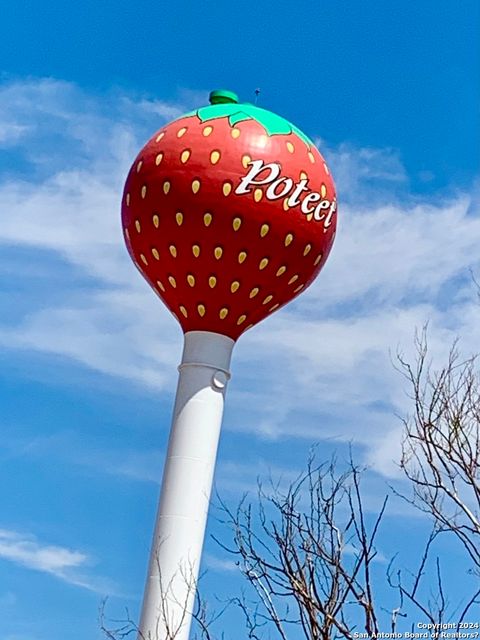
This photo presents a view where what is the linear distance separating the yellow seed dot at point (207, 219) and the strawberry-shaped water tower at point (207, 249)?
0.04ft

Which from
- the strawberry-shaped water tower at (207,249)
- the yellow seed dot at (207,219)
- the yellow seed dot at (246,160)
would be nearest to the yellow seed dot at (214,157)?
the strawberry-shaped water tower at (207,249)

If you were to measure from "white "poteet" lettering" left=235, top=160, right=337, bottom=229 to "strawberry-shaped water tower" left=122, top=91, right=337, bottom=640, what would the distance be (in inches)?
0.6

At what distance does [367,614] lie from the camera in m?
6.28

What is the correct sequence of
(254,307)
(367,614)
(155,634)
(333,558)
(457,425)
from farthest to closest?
(254,307) < (155,634) < (457,425) < (333,558) < (367,614)

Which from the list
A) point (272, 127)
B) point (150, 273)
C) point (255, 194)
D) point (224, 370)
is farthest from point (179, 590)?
point (272, 127)

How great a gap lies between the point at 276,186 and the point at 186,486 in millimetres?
4212

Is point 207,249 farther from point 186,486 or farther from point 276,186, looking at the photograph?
point 186,486

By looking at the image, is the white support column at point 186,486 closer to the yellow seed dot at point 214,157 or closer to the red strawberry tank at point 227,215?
the red strawberry tank at point 227,215

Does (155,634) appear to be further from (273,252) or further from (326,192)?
(326,192)

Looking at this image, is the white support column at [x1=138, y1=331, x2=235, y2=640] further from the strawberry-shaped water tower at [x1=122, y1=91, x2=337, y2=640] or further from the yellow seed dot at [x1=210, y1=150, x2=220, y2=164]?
the yellow seed dot at [x1=210, y1=150, x2=220, y2=164]

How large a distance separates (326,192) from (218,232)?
187 cm

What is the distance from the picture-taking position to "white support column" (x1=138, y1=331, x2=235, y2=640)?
541 inches

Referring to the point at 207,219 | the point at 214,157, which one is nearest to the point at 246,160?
the point at 214,157

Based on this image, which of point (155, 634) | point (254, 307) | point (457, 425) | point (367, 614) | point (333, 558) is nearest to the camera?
point (367, 614)
